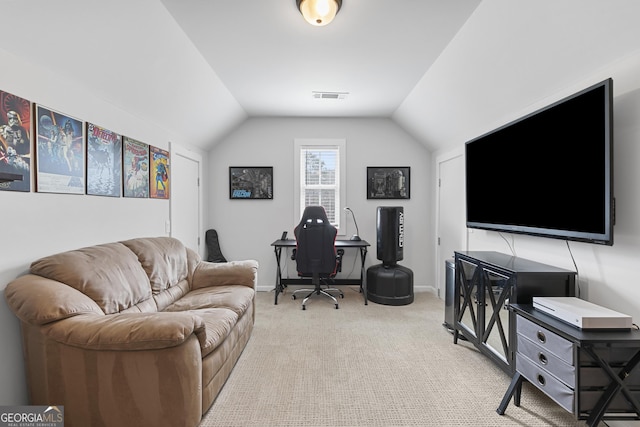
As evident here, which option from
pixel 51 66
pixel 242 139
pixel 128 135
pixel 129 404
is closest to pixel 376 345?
pixel 129 404

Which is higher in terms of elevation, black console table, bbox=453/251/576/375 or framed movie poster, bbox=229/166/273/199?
framed movie poster, bbox=229/166/273/199

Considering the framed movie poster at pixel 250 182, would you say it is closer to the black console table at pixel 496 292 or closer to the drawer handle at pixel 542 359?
the black console table at pixel 496 292

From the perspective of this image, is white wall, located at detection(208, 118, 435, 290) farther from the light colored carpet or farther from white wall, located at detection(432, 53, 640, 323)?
white wall, located at detection(432, 53, 640, 323)

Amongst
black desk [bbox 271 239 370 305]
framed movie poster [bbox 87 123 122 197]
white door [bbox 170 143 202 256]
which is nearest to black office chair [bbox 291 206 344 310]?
black desk [bbox 271 239 370 305]

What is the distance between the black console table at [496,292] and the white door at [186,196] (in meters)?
3.19

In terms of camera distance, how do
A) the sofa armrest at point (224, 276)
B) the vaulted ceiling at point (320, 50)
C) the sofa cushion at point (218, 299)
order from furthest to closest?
1. the sofa armrest at point (224, 276)
2. the sofa cushion at point (218, 299)
3. the vaulted ceiling at point (320, 50)

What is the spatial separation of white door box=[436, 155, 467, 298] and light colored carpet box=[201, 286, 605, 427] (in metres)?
1.08

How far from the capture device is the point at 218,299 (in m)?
2.51

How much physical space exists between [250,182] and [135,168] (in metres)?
1.93

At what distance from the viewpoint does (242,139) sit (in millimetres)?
4652

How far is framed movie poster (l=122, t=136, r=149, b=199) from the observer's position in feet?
8.83

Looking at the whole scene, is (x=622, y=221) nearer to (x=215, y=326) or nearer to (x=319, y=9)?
(x=319, y=9)

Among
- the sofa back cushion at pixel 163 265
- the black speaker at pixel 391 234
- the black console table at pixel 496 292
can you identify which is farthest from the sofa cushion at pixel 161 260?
the black console table at pixel 496 292

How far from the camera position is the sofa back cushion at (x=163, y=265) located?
2.42 meters
